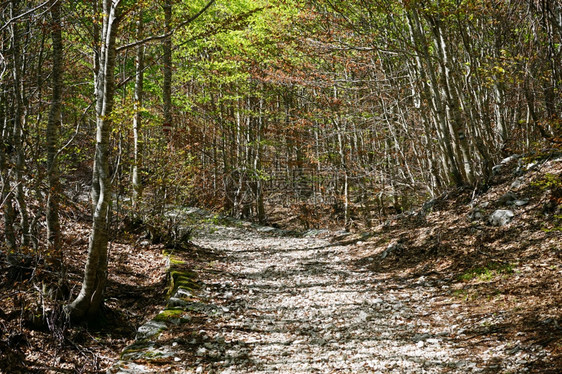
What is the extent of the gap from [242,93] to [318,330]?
47.0 feet

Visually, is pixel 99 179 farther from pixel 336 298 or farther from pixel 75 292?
pixel 336 298

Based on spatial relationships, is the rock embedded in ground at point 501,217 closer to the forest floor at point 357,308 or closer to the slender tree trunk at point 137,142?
the forest floor at point 357,308

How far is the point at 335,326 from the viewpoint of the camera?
526 centimetres

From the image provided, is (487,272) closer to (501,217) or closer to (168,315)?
(501,217)

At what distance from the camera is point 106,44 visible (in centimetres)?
483

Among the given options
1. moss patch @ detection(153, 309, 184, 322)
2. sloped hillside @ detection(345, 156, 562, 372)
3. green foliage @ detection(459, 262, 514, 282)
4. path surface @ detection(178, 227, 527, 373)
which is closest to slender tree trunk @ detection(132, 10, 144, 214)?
path surface @ detection(178, 227, 527, 373)

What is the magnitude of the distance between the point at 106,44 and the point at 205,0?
11440mm

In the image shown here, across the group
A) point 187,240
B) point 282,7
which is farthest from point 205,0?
point 187,240

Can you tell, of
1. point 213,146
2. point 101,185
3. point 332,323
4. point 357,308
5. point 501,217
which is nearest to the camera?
point 101,185

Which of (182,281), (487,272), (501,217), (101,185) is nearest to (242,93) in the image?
(182,281)

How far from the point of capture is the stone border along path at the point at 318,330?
159 inches

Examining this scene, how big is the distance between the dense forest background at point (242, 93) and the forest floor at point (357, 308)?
29.2 inches

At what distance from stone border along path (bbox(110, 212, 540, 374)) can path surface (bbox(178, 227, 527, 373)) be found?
1cm

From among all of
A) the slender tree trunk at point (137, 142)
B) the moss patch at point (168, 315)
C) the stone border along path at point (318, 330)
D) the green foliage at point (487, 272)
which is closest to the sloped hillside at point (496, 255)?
the green foliage at point (487, 272)
